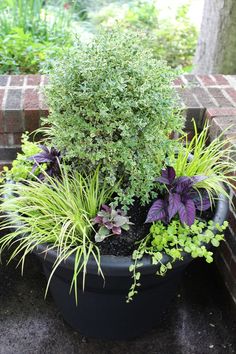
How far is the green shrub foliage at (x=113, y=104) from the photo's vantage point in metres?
1.53

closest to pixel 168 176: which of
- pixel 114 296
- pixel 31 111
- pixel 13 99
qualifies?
pixel 114 296

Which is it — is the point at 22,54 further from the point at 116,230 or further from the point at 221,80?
the point at 116,230

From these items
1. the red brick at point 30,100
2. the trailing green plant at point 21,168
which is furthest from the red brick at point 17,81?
the trailing green plant at point 21,168

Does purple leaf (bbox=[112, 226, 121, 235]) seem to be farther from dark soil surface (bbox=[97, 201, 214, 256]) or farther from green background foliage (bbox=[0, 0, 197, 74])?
green background foliage (bbox=[0, 0, 197, 74])

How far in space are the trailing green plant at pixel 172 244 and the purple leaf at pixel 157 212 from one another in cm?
4

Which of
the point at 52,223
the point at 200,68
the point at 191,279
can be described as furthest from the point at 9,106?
the point at 200,68

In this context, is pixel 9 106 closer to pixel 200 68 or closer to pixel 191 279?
pixel 191 279

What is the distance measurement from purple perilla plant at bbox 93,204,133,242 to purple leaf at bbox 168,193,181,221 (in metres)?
0.16

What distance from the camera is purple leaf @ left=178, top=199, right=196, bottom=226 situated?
1638mm

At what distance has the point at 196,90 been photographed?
2.47m

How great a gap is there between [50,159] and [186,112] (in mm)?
833

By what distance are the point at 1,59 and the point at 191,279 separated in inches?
72.8

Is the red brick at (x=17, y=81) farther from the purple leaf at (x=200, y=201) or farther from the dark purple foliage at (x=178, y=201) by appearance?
the purple leaf at (x=200, y=201)

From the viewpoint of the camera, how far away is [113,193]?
1.90m
